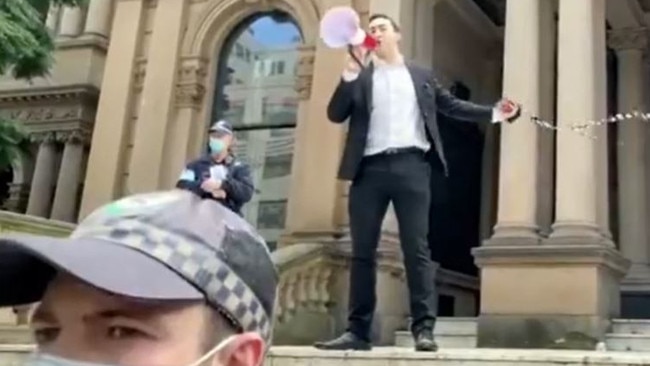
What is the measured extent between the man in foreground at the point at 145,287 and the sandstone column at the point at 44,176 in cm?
1724

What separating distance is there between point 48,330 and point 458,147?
47.0ft

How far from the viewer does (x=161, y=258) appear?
1334mm

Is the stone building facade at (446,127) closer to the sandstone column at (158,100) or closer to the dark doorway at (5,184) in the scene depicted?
the sandstone column at (158,100)

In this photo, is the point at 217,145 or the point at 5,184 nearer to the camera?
the point at 217,145

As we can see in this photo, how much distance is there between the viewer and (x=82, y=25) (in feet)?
61.3

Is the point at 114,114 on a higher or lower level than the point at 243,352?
higher

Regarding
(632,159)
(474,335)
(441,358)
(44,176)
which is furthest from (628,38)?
(44,176)

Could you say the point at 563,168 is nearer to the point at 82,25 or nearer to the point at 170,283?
the point at 170,283

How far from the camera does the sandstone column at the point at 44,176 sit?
1794cm

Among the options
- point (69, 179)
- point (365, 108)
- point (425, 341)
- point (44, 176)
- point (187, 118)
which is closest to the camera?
point (425, 341)

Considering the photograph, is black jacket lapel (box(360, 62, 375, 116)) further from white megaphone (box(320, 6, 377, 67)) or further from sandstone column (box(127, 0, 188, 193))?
sandstone column (box(127, 0, 188, 193))

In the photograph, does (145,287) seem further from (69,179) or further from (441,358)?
(69,179)

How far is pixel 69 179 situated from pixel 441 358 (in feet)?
44.7

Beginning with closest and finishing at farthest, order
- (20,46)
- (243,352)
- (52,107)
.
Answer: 1. (243,352)
2. (20,46)
3. (52,107)
